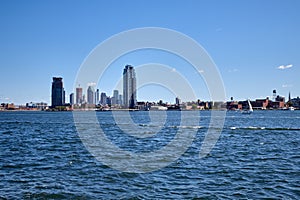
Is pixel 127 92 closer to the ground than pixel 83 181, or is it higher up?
higher up

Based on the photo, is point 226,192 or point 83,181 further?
point 83,181

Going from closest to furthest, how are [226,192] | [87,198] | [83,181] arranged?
1. [87,198]
2. [226,192]
3. [83,181]

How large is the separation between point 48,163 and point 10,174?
15.0 ft

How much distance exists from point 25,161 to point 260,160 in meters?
20.7

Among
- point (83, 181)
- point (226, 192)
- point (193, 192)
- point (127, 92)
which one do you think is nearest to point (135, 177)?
point (83, 181)

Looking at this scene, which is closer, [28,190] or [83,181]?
[28,190]

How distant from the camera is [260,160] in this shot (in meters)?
29.0

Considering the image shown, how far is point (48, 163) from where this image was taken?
2694 centimetres

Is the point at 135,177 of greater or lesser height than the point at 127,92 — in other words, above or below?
below

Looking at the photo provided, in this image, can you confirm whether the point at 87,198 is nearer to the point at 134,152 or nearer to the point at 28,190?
the point at 28,190

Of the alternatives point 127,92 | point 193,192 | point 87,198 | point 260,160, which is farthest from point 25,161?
point 127,92

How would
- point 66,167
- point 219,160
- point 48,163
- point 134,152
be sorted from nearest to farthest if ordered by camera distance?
point 66,167 → point 48,163 → point 219,160 → point 134,152

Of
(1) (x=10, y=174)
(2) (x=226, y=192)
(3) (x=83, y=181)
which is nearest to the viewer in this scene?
(2) (x=226, y=192)

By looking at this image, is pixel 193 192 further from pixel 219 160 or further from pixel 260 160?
pixel 260 160
